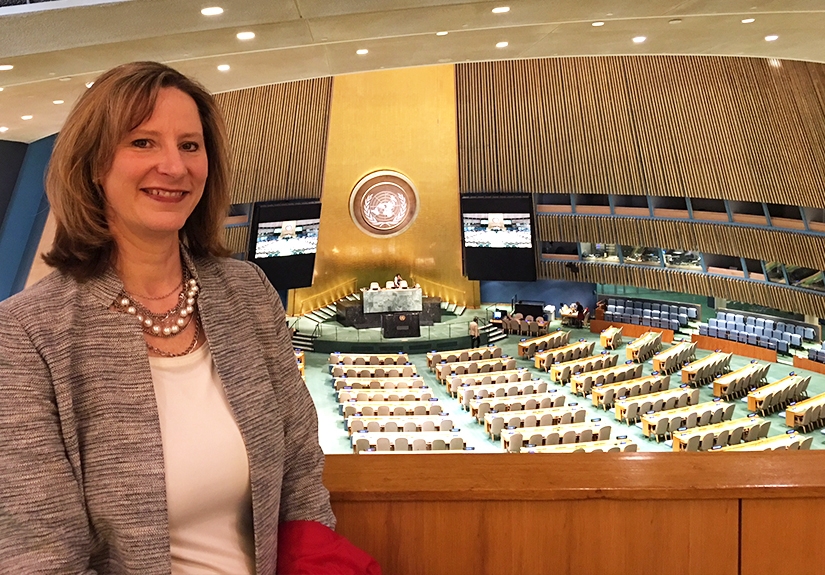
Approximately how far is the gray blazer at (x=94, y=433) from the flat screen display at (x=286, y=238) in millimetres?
16449

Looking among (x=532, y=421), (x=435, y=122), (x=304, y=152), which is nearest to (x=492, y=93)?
(x=435, y=122)

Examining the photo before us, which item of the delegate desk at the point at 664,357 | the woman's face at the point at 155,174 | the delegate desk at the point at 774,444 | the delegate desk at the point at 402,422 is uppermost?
the woman's face at the point at 155,174

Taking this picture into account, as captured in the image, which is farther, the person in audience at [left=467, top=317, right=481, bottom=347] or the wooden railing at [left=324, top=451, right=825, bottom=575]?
the person in audience at [left=467, top=317, right=481, bottom=347]

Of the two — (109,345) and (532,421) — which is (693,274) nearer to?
(532,421)

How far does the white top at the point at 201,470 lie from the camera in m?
1.52

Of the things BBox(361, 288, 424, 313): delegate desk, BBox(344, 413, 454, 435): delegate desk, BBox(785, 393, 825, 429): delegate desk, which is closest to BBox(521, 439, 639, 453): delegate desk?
BBox(344, 413, 454, 435): delegate desk

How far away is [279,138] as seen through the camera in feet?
60.3

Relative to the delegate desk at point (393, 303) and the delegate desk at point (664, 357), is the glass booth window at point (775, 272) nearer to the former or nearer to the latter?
the delegate desk at point (664, 357)

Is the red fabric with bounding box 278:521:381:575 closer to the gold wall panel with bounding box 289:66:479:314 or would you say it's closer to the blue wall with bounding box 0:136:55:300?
the blue wall with bounding box 0:136:55:300

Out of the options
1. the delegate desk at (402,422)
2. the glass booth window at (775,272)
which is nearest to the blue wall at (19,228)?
the delegate desk at (402,422)

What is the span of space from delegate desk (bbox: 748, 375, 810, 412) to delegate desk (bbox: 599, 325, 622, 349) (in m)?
5.17

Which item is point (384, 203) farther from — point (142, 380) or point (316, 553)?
point (142, 380)

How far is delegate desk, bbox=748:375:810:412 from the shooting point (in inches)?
528

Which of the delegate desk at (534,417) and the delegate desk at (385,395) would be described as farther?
the delegate desk at (385,395)
